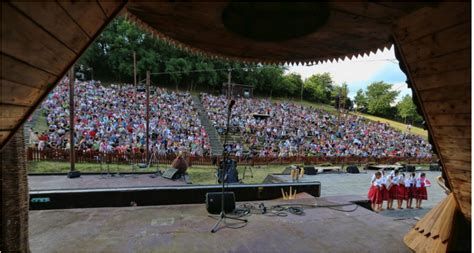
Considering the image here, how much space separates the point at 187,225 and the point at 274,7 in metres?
5.27

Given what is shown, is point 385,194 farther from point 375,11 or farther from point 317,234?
point 375,11

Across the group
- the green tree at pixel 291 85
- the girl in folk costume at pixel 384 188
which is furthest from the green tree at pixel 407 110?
the girl in folk costume at pixel 384 188

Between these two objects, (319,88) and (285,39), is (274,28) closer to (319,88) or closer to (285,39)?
(285,39)

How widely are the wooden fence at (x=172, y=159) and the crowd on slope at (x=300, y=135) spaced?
61cm

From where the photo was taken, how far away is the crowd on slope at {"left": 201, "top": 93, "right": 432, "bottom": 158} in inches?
969

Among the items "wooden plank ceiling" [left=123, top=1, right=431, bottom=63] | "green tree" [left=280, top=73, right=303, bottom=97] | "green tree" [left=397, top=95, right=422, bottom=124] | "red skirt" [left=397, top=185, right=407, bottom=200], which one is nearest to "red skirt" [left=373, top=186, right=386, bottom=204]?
"red skirt" [left=397, top=185, right=407, bottom=200]

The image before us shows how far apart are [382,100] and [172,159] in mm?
63213

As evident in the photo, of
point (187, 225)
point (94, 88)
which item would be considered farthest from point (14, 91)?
point (94, 88)

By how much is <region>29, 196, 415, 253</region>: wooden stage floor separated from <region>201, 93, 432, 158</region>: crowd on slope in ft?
47.8

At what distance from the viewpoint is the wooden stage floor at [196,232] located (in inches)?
196

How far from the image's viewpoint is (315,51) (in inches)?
117

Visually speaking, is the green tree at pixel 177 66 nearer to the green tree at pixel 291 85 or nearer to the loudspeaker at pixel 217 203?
the green tree at pixel 291 85

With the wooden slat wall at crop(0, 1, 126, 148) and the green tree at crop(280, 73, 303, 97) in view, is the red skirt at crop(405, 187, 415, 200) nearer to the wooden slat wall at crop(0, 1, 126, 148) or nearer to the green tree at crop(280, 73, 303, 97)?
the wooden slat wall at crop(0, 1, 126, 148)

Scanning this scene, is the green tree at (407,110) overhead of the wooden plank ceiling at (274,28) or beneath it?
overhead
